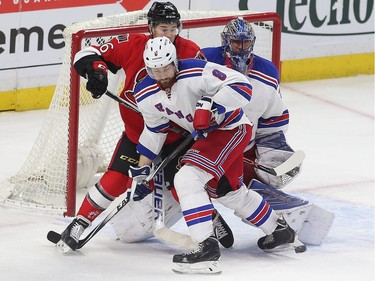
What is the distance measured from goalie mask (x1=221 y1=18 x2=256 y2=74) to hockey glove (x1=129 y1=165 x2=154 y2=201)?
56cm

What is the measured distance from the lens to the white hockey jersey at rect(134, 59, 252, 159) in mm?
5359

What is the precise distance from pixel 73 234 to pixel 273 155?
939mm

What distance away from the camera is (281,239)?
570 cm

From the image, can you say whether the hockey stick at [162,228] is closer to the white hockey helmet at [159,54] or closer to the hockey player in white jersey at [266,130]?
the hockey player in white jersey at [266,130]

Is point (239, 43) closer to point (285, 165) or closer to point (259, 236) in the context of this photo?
point (285, 165)

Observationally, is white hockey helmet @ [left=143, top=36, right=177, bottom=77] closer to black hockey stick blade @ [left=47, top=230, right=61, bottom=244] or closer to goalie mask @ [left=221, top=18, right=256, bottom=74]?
goalie mask @ [left=221, top=18, right=256, bottom=74]

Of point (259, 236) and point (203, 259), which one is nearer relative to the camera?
point (203, 259)

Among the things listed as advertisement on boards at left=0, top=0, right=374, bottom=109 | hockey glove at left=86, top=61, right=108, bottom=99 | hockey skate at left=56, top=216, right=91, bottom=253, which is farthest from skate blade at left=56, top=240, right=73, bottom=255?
advertisement on boards at left=0, top=0, right=374, bottom=109

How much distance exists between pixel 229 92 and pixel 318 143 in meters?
2.48

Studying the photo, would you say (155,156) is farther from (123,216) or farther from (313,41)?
(313,41)

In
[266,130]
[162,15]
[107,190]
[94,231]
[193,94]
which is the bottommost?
[94,231]

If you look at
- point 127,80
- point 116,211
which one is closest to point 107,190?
point 116,211

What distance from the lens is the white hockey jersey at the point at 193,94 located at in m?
5.36

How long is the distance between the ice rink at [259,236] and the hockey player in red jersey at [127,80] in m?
0.15
